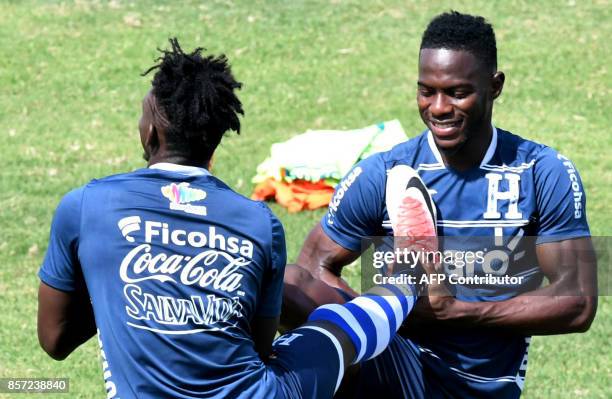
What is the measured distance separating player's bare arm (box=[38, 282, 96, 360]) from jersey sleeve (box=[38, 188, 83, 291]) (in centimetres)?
5

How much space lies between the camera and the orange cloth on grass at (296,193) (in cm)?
984

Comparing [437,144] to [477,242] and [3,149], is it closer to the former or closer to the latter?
[477,242]

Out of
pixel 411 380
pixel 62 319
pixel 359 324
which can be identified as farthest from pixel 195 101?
pixel 411 380

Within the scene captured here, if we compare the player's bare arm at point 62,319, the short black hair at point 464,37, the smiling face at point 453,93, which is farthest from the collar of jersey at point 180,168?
the short black hair at point 464,37

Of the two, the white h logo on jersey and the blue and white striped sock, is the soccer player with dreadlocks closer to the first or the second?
the blue and white striped sock

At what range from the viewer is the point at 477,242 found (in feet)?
16.6

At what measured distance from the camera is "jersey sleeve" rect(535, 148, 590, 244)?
4930 millimetres

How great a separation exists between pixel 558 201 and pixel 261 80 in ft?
28.8

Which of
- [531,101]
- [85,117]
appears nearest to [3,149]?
[85,117]

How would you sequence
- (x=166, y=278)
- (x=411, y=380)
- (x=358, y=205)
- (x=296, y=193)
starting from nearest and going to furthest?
(x=166, y=278) < (x=411, y=380) < (x=358, y=205) < (x=296, y=193)

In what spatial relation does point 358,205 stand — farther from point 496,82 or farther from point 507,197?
point 496,82

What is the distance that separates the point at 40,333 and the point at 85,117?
→ 27.7 feet

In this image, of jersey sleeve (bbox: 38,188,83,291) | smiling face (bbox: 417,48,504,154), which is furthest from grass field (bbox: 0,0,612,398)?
jersey sleeve (bbox: 38,188,83,291)

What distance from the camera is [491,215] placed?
5008 mm
